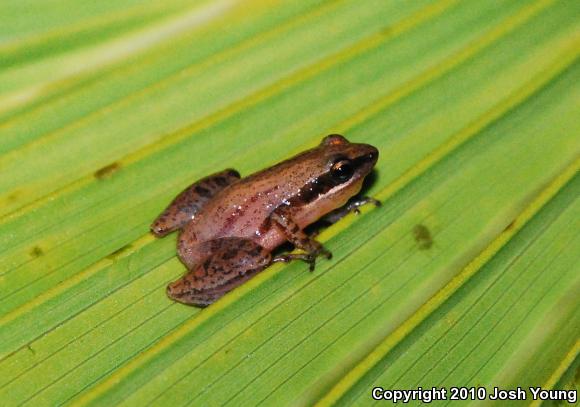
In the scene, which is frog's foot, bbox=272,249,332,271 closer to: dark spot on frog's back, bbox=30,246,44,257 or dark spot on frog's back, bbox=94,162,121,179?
dark spot on frog's back, bbox=94,162,121,179

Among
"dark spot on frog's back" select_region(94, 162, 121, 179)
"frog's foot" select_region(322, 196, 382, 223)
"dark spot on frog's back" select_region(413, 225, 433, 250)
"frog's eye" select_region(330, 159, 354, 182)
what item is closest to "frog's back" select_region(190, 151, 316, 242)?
"frog's eye" select_region(330, 159, 354, 182)

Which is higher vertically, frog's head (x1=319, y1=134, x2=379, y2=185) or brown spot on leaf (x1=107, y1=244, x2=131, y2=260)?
frog's head (x1=319, y1=134, x2=379, y2=185)

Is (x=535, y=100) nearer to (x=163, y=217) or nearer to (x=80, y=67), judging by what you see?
(x=163, y=217)

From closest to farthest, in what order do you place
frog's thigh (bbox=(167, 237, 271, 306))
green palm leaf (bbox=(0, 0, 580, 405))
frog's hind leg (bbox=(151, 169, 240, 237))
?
green palm leaf (bbox=(0, 0, 580, 405))
frog's thigh (bbox=(167, 237, 271, 306))
frog's hind leg (bbox=(151, 169, 240, 237))

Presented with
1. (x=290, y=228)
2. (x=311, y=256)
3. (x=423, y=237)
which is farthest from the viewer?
(x=290, y=228)

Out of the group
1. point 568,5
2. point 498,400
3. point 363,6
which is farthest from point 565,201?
point 363,6

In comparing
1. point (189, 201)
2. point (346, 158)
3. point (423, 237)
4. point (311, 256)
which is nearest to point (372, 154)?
point (346, 158)

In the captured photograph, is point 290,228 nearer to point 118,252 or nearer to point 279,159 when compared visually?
point 279,159
